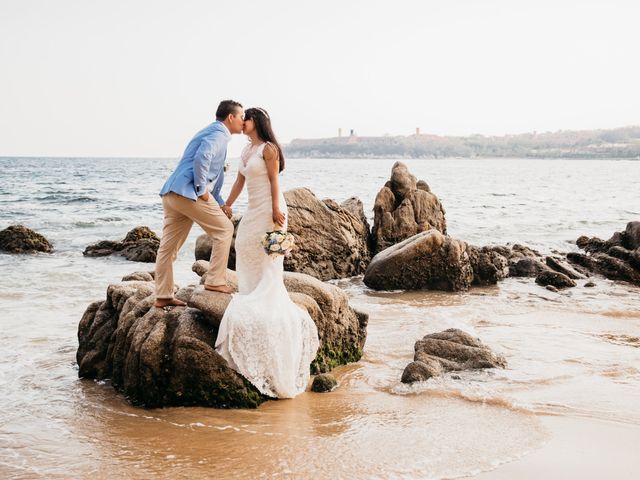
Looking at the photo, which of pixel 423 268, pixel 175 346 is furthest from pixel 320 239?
pixel 175 346

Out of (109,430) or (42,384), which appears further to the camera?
(42,384)

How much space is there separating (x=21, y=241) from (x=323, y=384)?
1458cm

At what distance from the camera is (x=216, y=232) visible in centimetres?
714

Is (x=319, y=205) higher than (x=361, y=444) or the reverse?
higher

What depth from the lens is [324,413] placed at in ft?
21.1

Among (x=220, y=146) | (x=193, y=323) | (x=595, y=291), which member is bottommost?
(x=595, y=291)

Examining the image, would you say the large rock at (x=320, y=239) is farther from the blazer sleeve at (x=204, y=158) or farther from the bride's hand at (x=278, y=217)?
the blazer sleeve at (x=204, y=158)

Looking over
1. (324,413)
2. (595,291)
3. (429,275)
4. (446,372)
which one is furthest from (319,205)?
(324,413)

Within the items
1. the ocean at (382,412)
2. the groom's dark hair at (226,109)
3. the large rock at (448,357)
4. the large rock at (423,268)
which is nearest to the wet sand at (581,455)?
the ocean at (382,412)

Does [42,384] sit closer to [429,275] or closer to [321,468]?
[321,468]

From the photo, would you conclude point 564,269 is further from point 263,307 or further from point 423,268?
point 263,307

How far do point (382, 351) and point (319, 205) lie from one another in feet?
22.2

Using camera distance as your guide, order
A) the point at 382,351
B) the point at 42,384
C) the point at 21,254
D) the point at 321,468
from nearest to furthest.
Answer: the point at 321,468
the point at 42,384
the point at 382,351
the point at 21,254

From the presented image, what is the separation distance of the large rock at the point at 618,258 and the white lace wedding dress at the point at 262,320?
36.5ft
